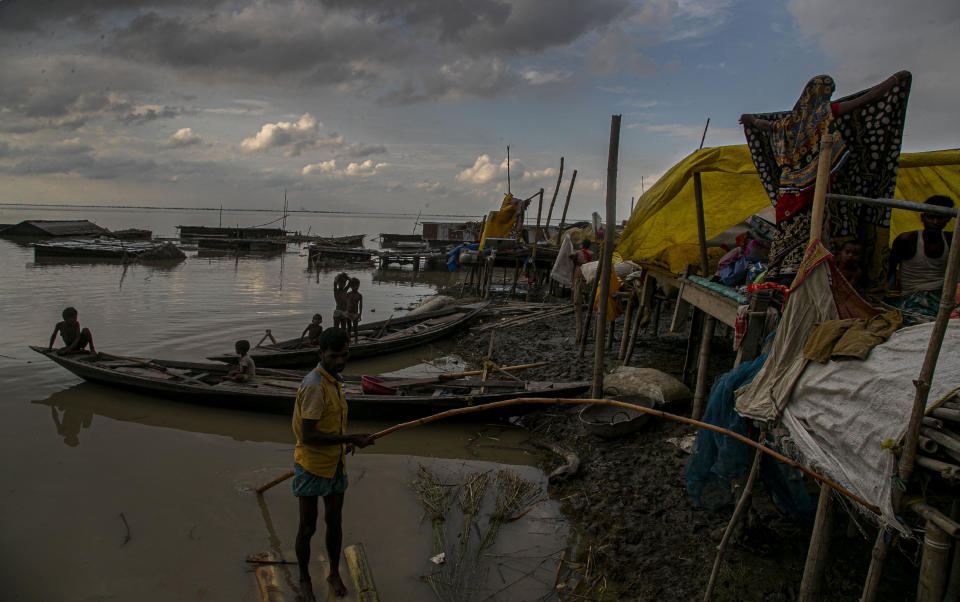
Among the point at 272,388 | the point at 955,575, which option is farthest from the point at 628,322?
the point at 955,575

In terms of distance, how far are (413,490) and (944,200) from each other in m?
5.19

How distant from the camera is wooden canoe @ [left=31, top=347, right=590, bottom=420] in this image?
277 inches

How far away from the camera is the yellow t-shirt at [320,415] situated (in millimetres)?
3156

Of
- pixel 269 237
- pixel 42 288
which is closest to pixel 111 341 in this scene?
pixel 42 288

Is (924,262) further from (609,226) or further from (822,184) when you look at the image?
(609,226)

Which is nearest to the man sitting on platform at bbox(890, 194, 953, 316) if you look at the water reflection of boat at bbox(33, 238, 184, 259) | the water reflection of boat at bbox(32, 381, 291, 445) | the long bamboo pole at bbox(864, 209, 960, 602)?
the long bamboo pole at bbox(864, 209, 960, 602)

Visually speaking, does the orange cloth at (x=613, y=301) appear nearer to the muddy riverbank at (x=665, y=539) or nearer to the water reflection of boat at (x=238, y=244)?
the muddy riverbank at (x=665, y=539)

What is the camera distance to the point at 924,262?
143 inches

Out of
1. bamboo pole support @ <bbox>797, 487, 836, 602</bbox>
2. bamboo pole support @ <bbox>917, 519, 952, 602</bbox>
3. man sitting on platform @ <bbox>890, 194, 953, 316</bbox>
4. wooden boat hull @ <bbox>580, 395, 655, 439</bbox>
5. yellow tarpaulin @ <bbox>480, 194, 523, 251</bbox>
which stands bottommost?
wooden boat hull @ <bbox>580, 395, 655, 439</bbox>

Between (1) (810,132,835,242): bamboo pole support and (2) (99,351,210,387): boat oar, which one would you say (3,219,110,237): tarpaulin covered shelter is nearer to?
(2) (99,351,210,387): boat oar

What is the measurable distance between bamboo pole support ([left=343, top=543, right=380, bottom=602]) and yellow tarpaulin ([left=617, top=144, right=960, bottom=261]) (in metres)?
4.68

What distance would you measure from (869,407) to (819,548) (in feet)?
3.04

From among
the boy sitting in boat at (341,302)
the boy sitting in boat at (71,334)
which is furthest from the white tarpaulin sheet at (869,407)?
the boy sitting in boat at (71,334)

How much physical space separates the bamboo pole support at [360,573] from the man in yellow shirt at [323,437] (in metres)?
0.58
